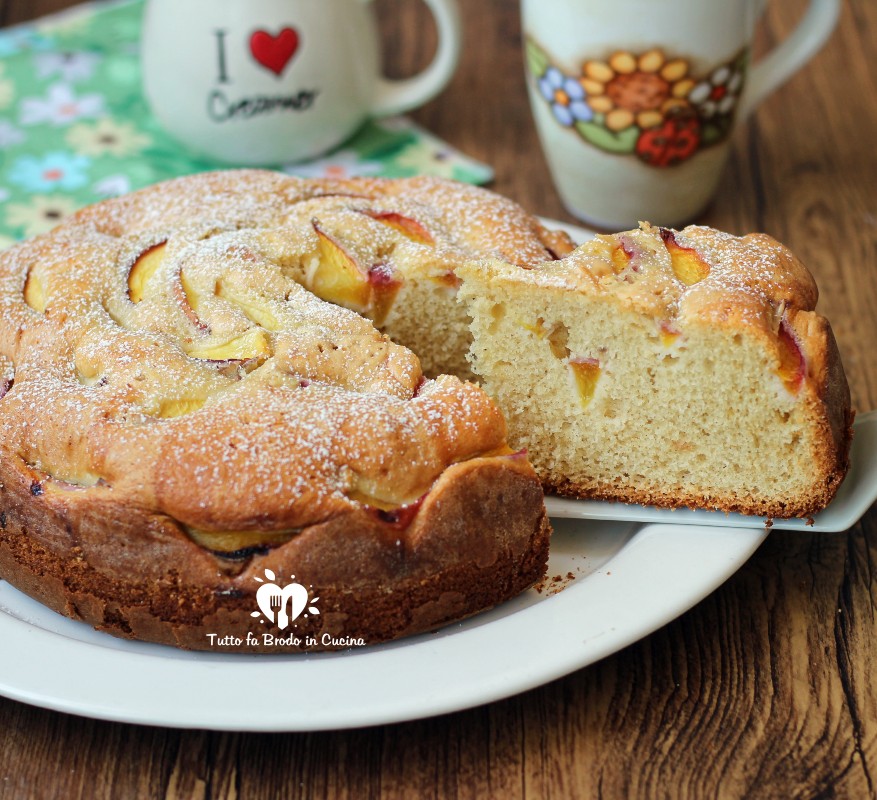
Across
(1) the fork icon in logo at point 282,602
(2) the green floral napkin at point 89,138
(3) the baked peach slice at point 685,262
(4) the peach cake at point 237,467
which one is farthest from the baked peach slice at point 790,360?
(2) the green floral napkin at point 89,138

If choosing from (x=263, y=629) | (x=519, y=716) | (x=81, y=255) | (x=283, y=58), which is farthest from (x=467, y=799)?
(x=283, y=58)

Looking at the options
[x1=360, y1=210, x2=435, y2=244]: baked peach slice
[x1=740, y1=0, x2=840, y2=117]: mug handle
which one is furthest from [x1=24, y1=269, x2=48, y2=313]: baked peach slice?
[x1=740, y1=0, x2=840, y2=117]: mug handle

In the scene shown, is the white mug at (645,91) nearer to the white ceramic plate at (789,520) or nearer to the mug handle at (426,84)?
the mug handle at (426,84)

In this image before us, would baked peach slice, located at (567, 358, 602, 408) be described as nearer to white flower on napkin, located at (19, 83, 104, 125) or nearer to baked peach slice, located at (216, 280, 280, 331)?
baked peach slice, located at (216, 280, 280, 331)

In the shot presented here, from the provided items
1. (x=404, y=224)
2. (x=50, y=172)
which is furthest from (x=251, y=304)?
(x=50, y=172)

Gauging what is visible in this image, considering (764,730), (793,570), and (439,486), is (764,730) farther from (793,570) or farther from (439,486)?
(439,486)

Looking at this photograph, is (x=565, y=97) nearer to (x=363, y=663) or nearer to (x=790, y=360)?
(x=790, y=360)
